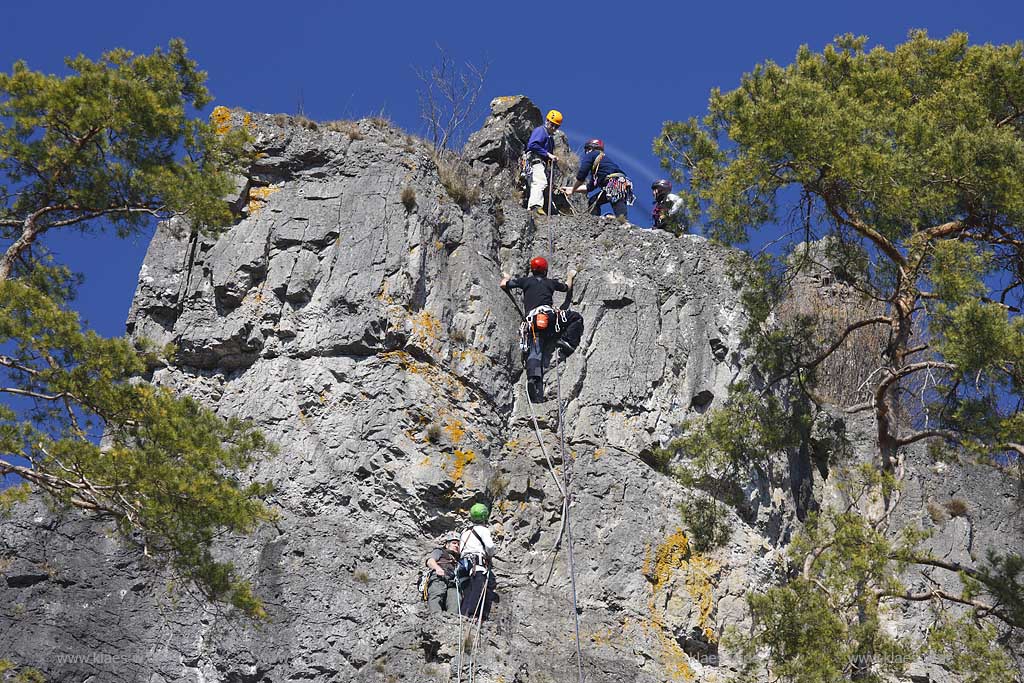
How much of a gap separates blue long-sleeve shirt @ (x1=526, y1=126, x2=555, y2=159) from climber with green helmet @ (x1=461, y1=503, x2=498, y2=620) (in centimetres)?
671

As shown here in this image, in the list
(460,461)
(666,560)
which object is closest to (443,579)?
(460,461)

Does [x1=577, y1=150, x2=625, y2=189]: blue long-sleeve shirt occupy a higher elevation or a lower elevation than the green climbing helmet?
higher

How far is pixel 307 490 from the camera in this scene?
48.8 ft

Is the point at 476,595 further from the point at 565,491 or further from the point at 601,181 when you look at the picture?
the point at 601,181

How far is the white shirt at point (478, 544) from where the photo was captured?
46.6ft

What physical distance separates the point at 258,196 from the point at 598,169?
5.07 metres

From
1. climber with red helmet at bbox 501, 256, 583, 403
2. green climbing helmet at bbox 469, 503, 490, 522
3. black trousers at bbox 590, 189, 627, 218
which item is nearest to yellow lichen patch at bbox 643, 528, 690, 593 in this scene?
green climbing helmet at bbox 469, 503, 490, 522

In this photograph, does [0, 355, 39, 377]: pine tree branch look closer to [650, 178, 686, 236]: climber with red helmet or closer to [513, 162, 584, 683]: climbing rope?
[513, 162, 584, 683]: climbing rope

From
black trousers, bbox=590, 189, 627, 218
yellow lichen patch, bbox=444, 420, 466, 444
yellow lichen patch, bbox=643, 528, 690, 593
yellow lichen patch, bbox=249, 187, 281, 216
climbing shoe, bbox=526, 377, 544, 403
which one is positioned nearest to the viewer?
yellow lichen patch, bbox=643, 528, 690, 593

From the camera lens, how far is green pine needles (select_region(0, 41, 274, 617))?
36.7 feet

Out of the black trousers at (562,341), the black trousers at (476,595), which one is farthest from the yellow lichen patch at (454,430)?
the black trousers at (476,595)

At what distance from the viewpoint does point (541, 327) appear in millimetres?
16500

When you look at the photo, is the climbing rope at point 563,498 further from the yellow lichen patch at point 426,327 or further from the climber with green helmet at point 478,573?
the yellow lichen patch at point 426,327

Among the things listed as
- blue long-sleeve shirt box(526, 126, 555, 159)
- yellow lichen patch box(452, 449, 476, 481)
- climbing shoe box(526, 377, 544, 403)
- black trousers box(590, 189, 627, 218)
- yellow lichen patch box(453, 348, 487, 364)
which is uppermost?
blue long-sleeve shirt box(526, 126, 555, 159)
